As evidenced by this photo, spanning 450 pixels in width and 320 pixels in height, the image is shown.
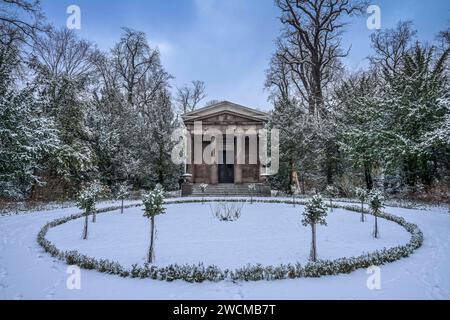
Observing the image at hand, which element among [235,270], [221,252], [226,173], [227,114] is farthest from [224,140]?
[235,270]

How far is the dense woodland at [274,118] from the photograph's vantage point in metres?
14.6

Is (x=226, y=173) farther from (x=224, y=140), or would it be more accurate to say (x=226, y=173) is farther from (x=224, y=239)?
(x=224, y=239)

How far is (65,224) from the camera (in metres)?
10.2

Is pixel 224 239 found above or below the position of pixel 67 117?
below

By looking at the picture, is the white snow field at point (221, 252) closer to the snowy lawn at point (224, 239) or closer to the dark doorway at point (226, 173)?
the snowy lawn at point (224, 239)

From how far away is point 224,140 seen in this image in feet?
75.8

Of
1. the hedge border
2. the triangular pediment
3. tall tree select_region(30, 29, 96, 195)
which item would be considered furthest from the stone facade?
the hedge border

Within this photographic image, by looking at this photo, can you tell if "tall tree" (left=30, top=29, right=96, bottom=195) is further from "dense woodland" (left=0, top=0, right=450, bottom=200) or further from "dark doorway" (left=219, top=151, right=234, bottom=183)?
"dark doorway" (left=219, top=151, right=234, bottom=183)

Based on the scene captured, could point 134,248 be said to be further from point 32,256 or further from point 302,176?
point 302,176

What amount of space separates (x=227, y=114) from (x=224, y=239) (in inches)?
615

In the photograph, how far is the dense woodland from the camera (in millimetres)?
14617

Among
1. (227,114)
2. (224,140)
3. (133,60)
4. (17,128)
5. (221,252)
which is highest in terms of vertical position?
(133,60)

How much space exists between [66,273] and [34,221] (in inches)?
273
